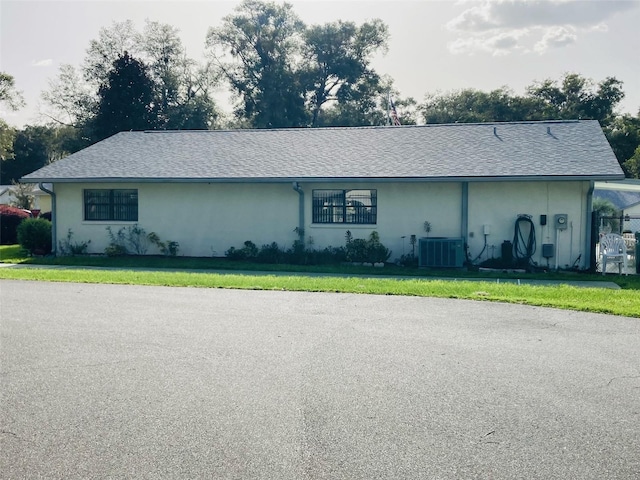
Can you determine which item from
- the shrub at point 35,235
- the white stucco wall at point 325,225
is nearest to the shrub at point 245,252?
the white stucco wall at point 325,225

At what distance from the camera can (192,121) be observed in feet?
152

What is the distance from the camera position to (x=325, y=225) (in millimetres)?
18906

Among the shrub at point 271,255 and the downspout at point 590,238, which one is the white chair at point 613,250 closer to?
the downspout at point 590,238

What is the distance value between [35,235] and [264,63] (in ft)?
106

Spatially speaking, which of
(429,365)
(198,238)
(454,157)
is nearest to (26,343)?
(429,365)

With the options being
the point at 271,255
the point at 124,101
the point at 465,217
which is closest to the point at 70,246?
the point at 271,255

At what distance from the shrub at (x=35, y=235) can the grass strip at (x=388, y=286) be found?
511 centimetres

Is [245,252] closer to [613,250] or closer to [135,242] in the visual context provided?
[135,242]

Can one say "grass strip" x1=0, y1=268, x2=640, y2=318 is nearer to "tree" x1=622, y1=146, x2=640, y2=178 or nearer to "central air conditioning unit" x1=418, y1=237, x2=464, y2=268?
"central air conditioning unit" x1=418, y1=237, x2=464, y2=268

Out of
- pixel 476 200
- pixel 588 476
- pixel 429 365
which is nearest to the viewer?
pixel 588 476

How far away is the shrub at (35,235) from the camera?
21297mm

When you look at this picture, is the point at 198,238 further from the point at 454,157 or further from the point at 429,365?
the point at 429,365

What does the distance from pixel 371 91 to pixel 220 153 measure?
1227 inches

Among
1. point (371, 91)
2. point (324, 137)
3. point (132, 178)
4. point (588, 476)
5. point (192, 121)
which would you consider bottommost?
point (588, 476)
